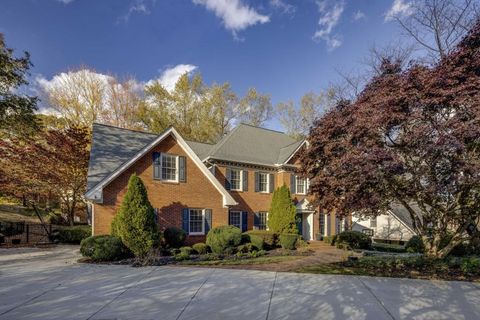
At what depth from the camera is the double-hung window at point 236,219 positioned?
61.1 ft

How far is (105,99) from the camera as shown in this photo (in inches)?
1116

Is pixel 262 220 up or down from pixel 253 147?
down

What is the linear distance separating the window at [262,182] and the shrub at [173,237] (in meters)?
8.26

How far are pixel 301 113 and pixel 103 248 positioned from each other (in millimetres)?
28495

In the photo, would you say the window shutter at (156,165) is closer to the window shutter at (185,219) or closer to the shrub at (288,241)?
the window shutter at (185,219)

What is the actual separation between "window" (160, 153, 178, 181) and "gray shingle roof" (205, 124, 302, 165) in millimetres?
3504

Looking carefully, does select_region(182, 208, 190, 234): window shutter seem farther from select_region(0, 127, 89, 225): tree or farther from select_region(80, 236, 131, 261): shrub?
select_region(0, 127, 89, 225): tree

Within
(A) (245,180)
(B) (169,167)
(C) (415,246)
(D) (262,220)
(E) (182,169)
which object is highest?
(B) (169,167)

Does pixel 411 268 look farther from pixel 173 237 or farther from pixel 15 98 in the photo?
pixel 15 98

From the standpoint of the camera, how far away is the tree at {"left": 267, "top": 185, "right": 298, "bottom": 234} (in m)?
17.5

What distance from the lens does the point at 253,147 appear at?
70.1 feet

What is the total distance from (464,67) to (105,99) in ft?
96.5

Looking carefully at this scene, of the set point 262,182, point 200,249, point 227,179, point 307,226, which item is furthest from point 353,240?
point 200,249

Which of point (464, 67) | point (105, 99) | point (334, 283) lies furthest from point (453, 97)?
point (105, 99)
